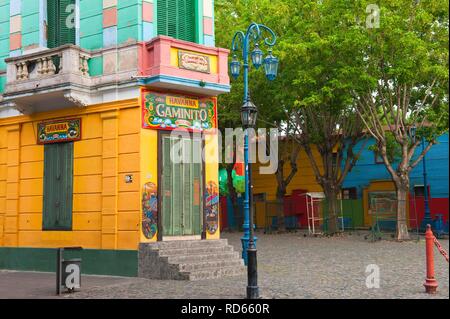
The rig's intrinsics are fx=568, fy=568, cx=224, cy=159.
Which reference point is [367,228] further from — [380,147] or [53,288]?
[53,288]

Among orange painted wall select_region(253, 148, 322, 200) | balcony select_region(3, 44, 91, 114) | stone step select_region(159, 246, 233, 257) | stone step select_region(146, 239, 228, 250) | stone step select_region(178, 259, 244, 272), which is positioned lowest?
stone step select_region(178, 259, 244, 272)

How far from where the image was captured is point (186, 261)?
1404 cm

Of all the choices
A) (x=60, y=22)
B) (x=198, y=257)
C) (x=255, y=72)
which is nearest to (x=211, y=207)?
(x=198, y=257)

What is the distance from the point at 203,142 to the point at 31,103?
5171 mm

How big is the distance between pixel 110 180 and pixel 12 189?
13.5 feet

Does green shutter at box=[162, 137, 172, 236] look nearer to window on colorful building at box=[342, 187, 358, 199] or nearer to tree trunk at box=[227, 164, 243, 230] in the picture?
tree trunk at box=[227, 164, 243, 230]

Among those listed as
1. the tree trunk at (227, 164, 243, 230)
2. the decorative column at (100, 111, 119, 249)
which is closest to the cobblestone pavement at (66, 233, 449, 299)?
the decorative column at (100, 111, 119, 249)

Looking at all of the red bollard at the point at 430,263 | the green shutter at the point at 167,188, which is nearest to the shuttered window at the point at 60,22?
the green shutter at the point at 167,188

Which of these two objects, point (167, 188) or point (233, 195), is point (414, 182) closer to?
point (233, 195)

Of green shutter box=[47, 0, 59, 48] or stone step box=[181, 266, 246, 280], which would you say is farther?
green shutter box=[47, 0, 59, 48]

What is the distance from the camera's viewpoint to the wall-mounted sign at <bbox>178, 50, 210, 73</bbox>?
14.9 meters

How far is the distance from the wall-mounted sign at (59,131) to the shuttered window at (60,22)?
2317mm

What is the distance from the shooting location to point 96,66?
50.8 ft

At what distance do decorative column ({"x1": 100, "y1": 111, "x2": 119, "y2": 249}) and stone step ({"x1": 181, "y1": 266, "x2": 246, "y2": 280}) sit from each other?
252 centimetres
